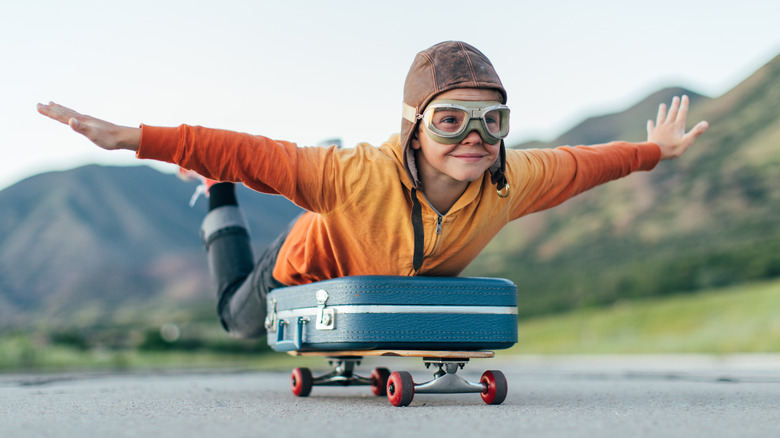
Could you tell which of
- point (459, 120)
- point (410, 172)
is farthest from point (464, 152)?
point (410, 172)

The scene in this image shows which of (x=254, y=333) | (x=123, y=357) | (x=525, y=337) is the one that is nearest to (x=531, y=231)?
(x=525, y=337)

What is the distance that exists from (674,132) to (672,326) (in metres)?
24.9

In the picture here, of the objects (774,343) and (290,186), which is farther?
(774,343)

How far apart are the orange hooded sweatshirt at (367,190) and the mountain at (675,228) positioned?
2761 cm

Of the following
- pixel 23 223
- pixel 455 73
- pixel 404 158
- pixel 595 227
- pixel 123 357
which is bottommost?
pixel 123 357

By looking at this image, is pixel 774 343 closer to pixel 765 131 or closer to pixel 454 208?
pixel 454 208

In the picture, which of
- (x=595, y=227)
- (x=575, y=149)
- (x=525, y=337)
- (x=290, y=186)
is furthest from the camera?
(x=595, y=227)

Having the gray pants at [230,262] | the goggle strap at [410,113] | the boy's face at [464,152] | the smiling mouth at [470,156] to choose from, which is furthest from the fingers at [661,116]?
the gray pants at [230,262]

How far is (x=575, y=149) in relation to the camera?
459cm

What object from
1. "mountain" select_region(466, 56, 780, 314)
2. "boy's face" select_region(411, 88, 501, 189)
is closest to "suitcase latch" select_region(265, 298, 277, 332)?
"boy's face" select_region(411, 88, 501, 189)

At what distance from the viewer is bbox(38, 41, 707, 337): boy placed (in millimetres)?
3389

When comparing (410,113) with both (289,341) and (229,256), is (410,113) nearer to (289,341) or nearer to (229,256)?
(289,341)

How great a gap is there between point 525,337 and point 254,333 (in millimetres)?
29349

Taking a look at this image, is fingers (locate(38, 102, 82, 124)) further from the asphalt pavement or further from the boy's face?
the boy's face
